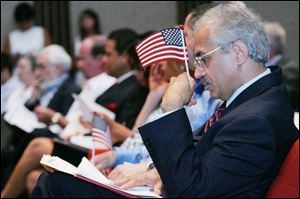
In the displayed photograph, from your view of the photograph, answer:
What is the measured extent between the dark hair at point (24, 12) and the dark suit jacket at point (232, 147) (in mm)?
3865

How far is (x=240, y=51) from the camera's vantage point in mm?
2475

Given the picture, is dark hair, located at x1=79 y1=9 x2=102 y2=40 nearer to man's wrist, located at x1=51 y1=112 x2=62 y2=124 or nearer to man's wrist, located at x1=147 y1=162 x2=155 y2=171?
man's wrist, located at x1=51 y1=112 x2=62 y2=124

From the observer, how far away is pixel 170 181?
7.75ft

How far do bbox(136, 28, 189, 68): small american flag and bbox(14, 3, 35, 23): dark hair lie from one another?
340cm

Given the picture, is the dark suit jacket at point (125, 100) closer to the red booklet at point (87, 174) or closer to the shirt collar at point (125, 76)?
the shirt collar at point (125, 76)

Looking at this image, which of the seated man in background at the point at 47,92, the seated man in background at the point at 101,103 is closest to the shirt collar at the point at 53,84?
the seated man in background at the point at 47,92

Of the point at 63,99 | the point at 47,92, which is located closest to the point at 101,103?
the point at 63,99

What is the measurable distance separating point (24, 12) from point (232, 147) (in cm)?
437

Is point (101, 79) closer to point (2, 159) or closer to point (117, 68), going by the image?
point (117, 68)

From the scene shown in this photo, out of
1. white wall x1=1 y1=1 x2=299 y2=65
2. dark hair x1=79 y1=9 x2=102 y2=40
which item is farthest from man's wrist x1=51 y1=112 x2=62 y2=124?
dark hair x1=79 y1=9 x2=102 y2=40

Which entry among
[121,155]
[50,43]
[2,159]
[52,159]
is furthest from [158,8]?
[50,43]

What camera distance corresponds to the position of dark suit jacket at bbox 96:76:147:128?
171 inches

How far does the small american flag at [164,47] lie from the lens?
2.65m

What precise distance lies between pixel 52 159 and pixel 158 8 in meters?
1.76
